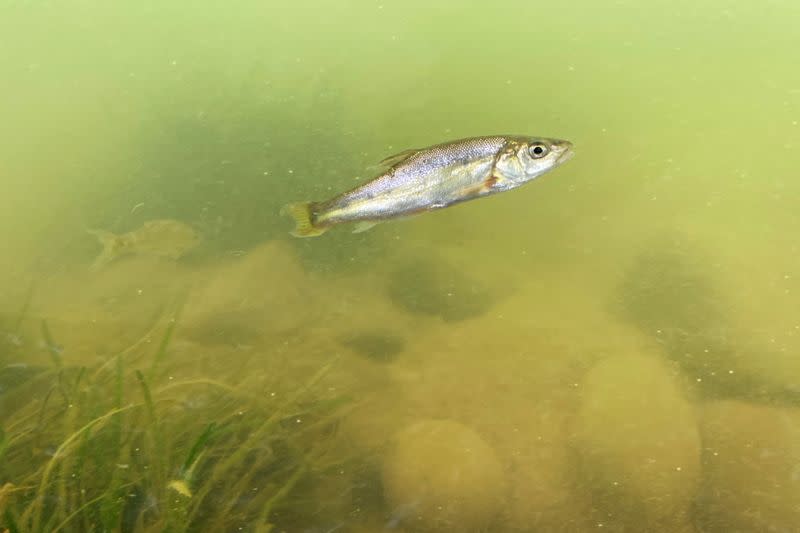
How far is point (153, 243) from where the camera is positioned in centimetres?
491

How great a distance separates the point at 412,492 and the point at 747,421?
1.70 meters

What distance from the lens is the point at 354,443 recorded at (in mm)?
3512

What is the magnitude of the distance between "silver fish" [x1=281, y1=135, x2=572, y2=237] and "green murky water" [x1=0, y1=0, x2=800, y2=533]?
1099 mm

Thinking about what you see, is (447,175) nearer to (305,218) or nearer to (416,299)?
(305,218)

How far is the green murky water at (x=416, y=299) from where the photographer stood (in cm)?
322

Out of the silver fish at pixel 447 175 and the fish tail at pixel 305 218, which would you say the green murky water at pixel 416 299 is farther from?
the silver fish at pixel 447 175

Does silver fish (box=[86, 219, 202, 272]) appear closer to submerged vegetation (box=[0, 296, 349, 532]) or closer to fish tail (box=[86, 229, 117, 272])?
fish tail (box=[86, 229, 117, 272])

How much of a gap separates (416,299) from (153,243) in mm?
1952

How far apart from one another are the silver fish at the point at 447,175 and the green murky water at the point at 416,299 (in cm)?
→ 110

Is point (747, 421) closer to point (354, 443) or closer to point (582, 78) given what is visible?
point (354, 443)

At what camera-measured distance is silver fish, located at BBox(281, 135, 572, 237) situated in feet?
10.4

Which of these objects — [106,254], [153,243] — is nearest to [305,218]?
[153,243]

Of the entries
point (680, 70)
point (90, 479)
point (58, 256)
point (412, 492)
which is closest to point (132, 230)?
point (58, 256)

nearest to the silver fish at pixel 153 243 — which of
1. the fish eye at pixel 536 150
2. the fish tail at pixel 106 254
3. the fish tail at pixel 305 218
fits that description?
the fish tail at pixel 106 254
